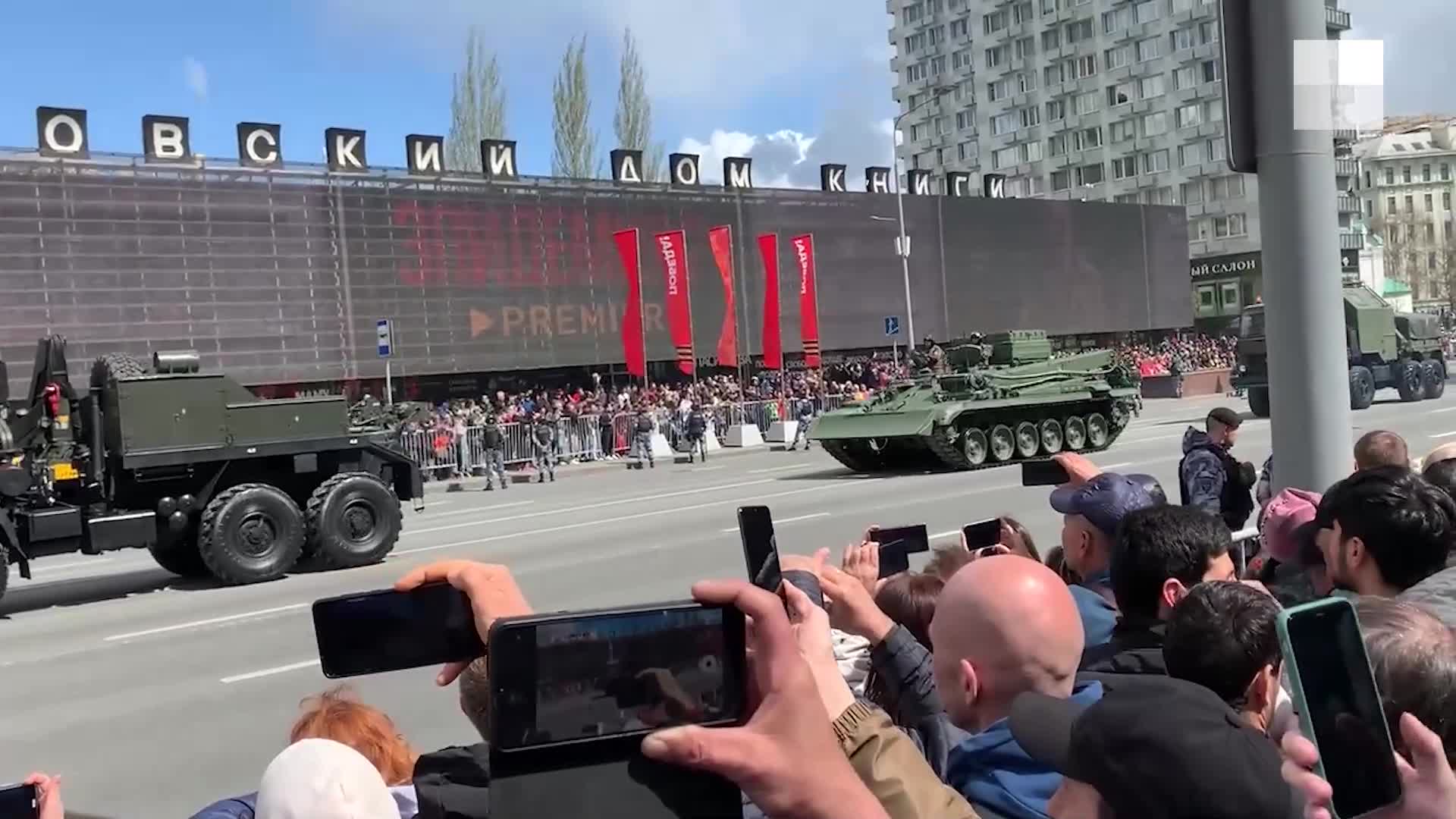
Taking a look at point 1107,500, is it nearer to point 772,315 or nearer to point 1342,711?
point 1342,711

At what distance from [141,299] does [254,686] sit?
23428 millimetres

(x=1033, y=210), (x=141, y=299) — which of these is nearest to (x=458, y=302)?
(x=141, y=299)

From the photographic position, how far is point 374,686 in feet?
26.4

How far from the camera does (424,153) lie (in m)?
35.6

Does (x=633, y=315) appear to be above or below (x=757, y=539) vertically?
above

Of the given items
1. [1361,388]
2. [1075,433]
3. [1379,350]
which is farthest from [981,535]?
[1379,350]

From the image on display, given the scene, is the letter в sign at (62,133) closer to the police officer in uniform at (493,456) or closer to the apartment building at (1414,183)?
the police officer in uniform at (493,456)

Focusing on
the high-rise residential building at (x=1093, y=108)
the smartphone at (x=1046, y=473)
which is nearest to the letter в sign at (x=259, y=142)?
the smartphone at (x=1046, y=473)

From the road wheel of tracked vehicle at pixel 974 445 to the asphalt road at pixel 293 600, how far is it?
650 mm

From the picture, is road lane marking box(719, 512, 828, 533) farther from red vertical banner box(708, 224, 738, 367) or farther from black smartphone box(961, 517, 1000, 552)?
red vertical banner box(708, 224, 738, 367)

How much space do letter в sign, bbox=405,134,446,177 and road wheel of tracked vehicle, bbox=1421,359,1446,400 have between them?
80.3 feet

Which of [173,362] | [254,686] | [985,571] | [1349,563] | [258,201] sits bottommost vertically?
[254,686]

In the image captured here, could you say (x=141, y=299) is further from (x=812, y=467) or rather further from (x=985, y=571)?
(x=985, y=571)

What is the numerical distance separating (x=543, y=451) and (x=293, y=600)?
1379 centimetres
